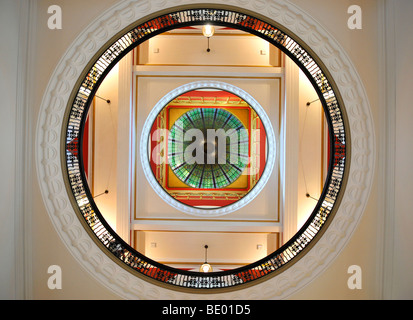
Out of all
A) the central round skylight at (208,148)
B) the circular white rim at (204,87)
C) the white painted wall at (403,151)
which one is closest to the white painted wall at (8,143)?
the circular white rim at (204,87)

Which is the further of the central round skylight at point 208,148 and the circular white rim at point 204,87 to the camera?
the central round skylight at point 208,148

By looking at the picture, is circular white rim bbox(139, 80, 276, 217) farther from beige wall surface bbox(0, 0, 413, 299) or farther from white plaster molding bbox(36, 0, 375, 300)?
beige wall surface bbox(0, 0, 413, 299)

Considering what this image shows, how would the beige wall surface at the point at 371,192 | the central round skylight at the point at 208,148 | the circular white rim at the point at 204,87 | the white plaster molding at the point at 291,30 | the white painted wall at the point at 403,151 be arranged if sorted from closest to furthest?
the white painted wall at the point at 403,151 → the beige wall surface at the point at 371,192 → the white plaster molding at the point at 291,30 → the circular white rim at the point at 204,87 → the central round skylight at the point at 208,148

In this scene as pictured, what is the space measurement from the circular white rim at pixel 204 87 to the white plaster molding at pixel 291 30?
318cm

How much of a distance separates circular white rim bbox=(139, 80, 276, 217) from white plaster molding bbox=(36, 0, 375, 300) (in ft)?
10.4

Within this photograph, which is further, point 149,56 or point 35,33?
point 149,56

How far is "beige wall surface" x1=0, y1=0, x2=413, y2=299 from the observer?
147 inches

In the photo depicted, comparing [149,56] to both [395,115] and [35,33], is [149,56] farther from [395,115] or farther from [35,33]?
[395,115]

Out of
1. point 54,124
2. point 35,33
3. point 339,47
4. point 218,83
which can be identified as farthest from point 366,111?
point 35,33

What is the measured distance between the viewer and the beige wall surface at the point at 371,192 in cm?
373

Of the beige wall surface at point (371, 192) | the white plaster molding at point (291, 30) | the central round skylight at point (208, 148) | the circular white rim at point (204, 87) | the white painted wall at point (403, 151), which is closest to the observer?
the white painted wall at point (403, 151)

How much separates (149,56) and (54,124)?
3695mm

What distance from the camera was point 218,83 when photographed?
23.0 feet

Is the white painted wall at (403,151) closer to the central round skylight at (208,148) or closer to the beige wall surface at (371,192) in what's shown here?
the beige wall surface at (371,192)
